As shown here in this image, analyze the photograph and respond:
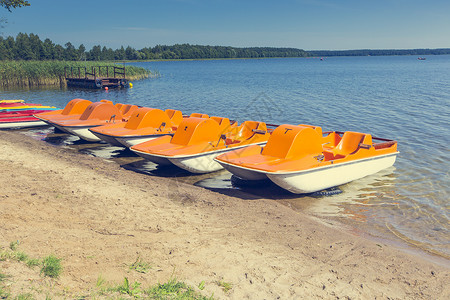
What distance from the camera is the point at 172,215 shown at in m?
6.93

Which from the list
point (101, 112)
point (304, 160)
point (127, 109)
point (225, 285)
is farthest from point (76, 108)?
point (225, 285)

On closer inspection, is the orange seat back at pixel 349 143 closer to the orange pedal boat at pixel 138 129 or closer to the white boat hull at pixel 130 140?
the orange pedal boat at pixel 138 129

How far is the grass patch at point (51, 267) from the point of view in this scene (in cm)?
418

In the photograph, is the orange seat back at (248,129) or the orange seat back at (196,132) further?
the orange seat back at (248,129)

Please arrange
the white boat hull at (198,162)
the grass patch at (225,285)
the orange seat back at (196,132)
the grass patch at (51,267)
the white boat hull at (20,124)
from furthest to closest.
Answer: the white boat hull at (20,124), the orange seat back at (196,132), the white boat hull at (198,162), the grass patch at (225,285), the grass patch at (51,267)

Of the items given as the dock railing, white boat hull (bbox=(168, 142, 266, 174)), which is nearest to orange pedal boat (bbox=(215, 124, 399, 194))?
white boat hull (bbox=(168, 142, 266, 174))

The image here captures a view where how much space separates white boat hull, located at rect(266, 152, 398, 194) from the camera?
8.67 metres

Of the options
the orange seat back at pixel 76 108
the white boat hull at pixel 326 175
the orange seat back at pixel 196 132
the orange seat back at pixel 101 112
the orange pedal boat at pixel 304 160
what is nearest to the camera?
the white boat hull at pixel 326 175

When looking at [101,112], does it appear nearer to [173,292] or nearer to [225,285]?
[225,285]

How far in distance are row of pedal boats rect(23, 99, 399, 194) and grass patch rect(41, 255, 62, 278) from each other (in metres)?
4.97

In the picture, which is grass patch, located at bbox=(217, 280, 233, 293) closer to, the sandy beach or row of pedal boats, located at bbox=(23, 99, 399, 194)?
the sandy beach

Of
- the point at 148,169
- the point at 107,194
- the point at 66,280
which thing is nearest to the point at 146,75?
the point at 148,169

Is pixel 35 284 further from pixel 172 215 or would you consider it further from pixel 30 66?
pixel 30 66

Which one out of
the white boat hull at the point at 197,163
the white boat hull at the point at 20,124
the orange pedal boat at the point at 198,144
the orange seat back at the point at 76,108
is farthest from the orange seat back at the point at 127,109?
the white boat hull at the point at 197,163
